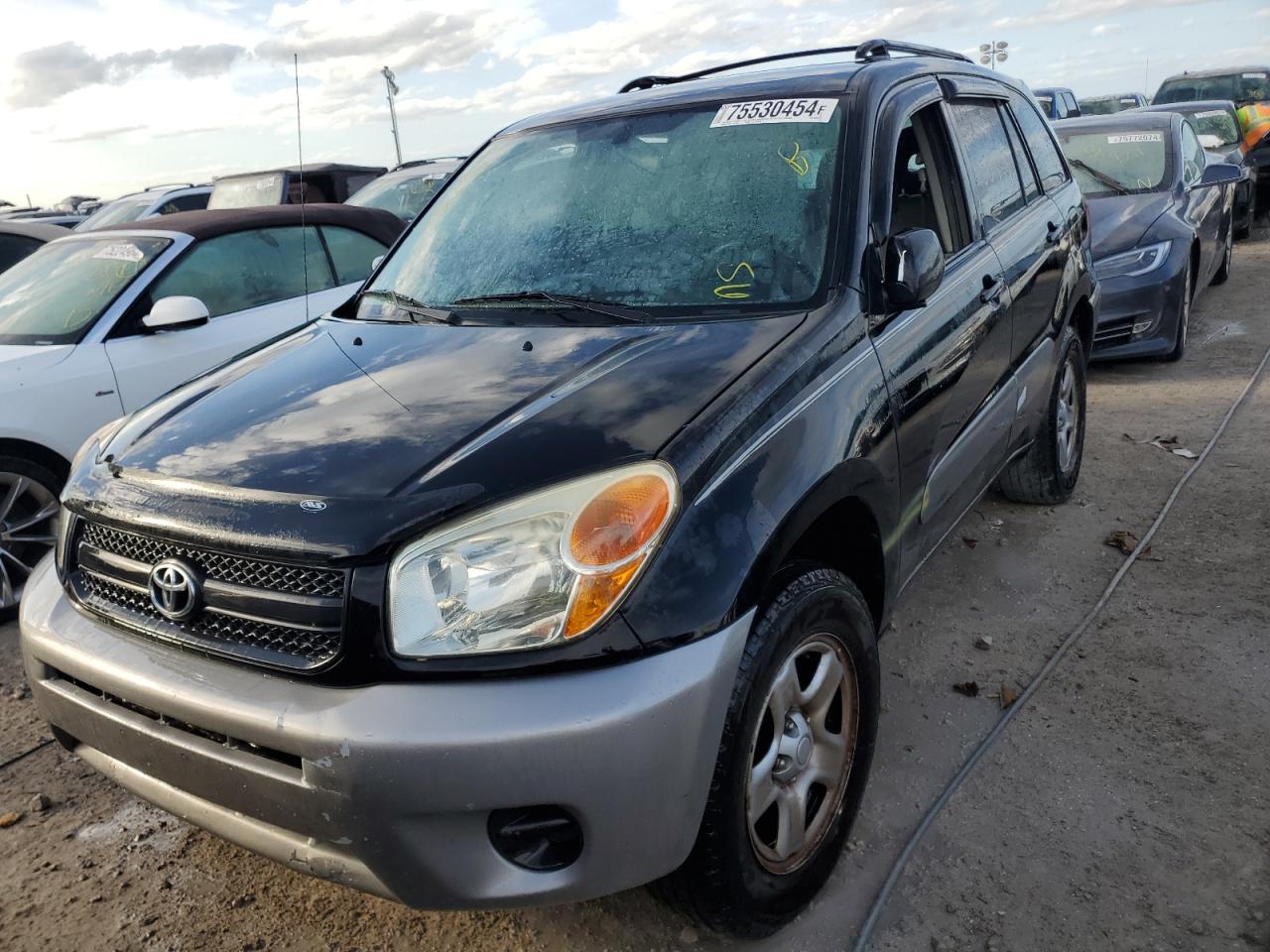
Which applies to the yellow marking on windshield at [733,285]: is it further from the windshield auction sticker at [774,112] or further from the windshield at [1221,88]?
the windshield at [1221,88]

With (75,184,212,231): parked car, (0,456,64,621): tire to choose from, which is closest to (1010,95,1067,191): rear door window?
(0,456,64,621): tire

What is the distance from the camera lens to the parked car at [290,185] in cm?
1103

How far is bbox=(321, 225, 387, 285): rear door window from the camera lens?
591 cm

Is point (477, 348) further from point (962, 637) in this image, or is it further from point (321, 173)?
point (321, 173)

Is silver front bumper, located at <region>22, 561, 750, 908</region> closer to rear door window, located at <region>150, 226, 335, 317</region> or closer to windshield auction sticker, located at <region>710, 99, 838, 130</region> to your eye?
windshield auction sticker, located at <region>710, 99, 838, 130</region>

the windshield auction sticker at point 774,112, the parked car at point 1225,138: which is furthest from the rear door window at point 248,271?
the parked car at point 1225,138

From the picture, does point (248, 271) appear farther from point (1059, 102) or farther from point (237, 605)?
point (1059, 102)

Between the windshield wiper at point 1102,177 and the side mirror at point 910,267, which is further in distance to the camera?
the windshield wiper at point 1102,177

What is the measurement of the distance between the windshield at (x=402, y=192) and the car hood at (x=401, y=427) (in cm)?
732

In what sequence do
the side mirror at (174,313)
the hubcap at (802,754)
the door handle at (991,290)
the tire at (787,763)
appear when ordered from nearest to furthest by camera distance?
the tire at (787,763)
the hubcap at (802,754)
the door handle at (991,290)
the side mirror at (174,313)

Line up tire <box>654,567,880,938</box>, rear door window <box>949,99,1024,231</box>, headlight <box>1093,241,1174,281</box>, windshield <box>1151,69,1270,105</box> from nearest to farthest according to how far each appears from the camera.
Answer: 1. tire <box>654,567,880,938</box>
2. rear door window <box>949,99,1024,231</box>
3. headlight <box>1093,241,1174,281</box>
4. windshield <box>1151,69,1270,105</box>

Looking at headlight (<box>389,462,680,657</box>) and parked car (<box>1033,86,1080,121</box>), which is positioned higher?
headlight (<box>389,462,680,657</box>)

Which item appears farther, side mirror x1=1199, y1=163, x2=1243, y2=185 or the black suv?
side mirror x1=1199, y1=163, x2=1243, y2=185

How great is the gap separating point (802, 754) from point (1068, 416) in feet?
10.0
